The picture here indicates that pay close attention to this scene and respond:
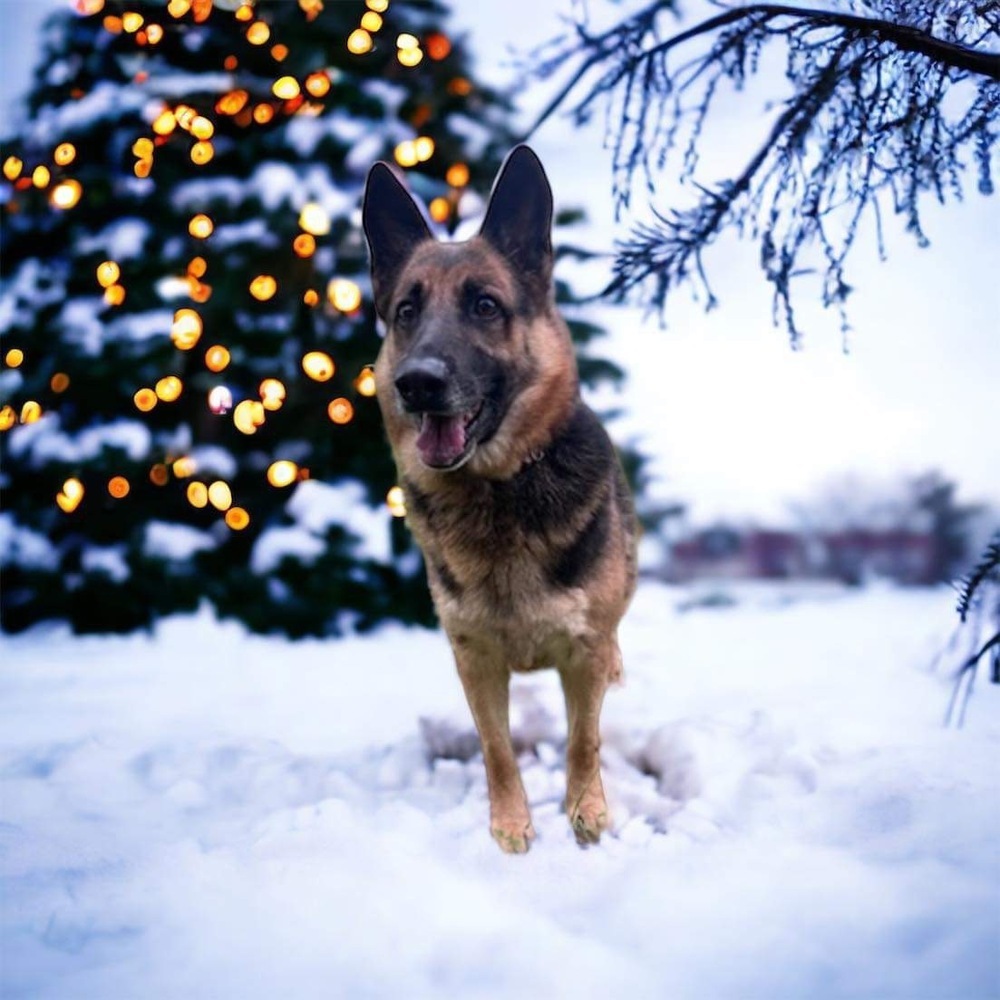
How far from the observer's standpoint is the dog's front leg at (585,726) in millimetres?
2342

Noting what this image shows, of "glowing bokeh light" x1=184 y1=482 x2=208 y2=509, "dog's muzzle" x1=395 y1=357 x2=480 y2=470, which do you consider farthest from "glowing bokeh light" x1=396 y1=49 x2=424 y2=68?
"dog's muzzle" x1=395 y1=357 x2=480 y2=470

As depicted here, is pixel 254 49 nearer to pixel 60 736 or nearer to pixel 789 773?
pixel 60 736

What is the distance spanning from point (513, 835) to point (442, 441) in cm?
112

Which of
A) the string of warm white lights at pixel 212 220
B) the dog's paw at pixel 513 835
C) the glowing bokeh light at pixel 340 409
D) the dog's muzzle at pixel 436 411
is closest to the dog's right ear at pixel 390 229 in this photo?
the dog's muzzle at pixel 436 411

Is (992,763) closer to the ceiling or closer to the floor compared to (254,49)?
closer to the floor

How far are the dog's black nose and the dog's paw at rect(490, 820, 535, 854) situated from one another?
1187 millimetres

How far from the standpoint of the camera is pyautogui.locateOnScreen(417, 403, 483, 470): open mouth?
2.10 metres

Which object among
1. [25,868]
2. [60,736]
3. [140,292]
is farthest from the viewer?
[140,292]

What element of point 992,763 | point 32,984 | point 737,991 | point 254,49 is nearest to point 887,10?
point 992,763

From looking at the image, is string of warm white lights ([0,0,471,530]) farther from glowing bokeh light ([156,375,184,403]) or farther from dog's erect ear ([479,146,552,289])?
dog's erect ear ([479,146,552,289])

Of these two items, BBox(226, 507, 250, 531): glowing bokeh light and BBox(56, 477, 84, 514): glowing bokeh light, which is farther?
BBox(226, 507, 250, 531): glowing bokeh light

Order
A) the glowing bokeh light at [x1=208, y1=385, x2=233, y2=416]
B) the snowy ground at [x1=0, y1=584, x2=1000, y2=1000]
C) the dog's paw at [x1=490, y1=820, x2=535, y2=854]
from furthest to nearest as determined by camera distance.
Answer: the glowing bokeh light at [x1=208, y1=385, x2=233, y2=416] < the dog's paw at [x1=490, y1=820, x2=535, y2=854] < the snowy ground at [x1=0, y1=584, x2=1000, y2=1000]

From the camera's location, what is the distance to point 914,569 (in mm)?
7188

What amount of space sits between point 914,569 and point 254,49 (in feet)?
21.7
